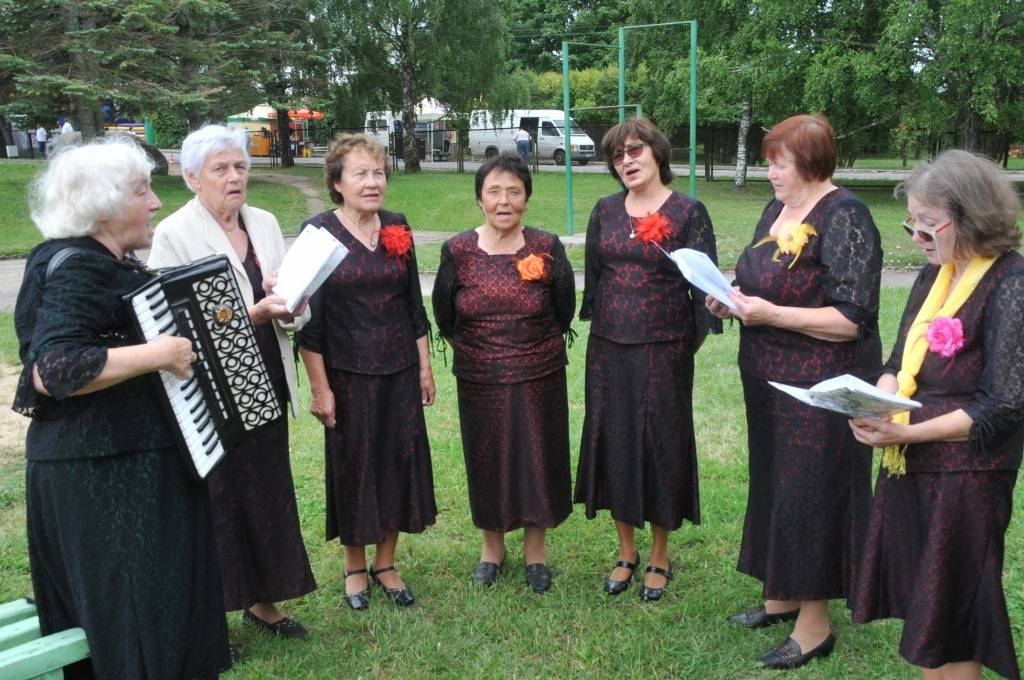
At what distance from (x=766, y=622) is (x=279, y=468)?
7.20ft

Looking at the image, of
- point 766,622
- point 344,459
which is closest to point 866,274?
point 766,622

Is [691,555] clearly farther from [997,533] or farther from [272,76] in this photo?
[272,76]

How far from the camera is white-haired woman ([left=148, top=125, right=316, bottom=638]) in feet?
11.6

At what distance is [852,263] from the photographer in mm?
3330

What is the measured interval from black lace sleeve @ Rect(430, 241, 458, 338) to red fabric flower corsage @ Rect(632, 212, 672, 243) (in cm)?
90

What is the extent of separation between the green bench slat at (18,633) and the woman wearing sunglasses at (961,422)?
2703 millimetres

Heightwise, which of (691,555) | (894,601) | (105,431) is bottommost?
(691,555)

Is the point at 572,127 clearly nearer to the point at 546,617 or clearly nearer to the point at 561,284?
the point at 561,284

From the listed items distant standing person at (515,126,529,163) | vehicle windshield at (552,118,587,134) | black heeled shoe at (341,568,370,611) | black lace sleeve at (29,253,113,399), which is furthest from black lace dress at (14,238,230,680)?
vehicle windshield at (552,118,587,134)

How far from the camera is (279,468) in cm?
379

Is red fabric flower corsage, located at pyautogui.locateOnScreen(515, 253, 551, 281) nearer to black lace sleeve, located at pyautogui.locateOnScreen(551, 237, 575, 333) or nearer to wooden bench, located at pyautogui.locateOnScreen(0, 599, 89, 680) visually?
black lace sleeve, located at pyautogui.locateOnScreen(551, 237, 575, 333)

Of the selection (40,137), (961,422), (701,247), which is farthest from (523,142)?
(961,422)

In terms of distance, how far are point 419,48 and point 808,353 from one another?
26.0m

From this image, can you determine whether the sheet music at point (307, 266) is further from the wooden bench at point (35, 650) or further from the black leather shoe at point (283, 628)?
the black leather shoe at point (283, 628)
